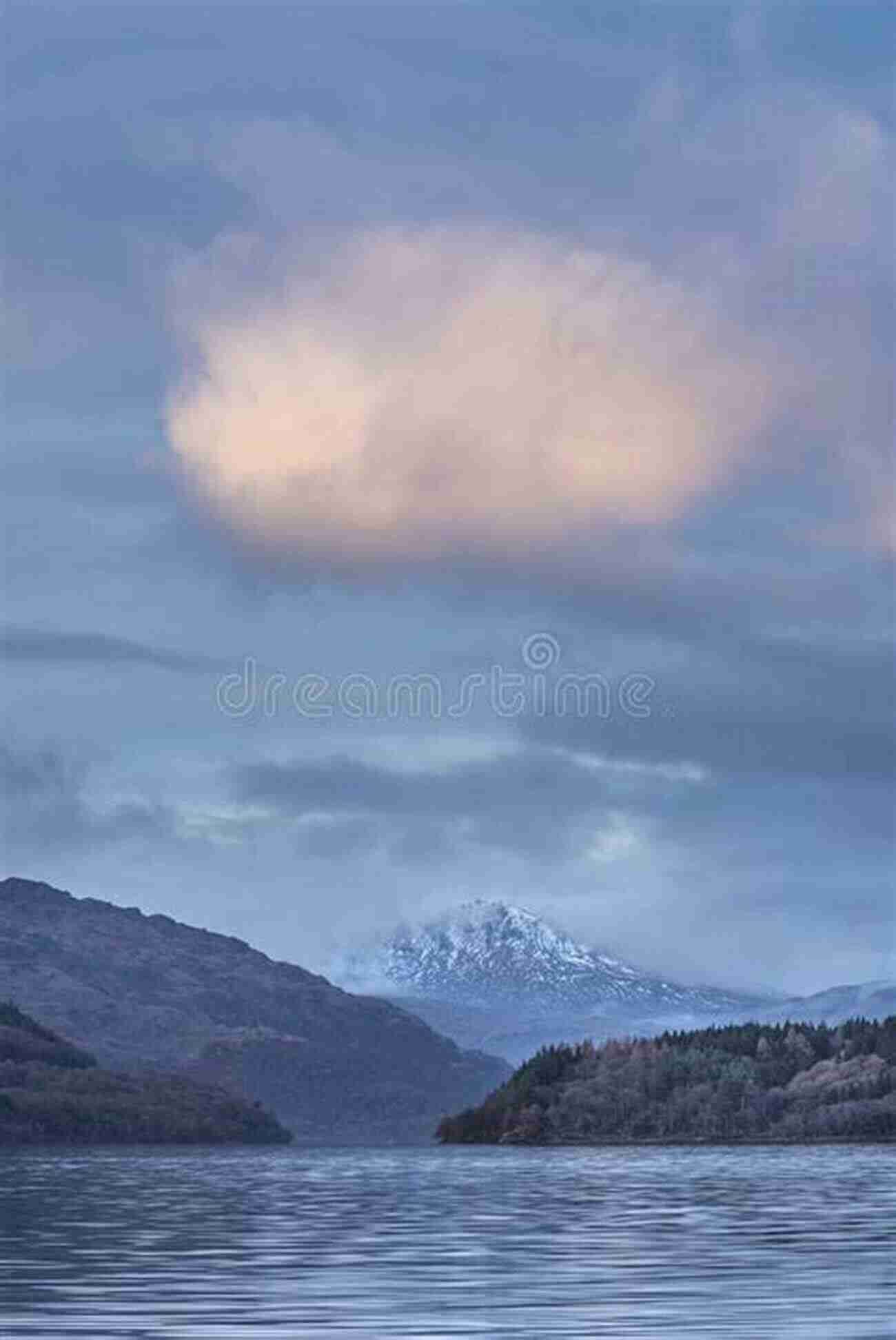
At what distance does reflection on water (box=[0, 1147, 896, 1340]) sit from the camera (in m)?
61.1

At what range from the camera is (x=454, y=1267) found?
8075 centimetres

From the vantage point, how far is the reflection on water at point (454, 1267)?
200 feet

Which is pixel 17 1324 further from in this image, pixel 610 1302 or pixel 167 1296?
pixel 610 1302

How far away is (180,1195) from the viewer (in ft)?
506

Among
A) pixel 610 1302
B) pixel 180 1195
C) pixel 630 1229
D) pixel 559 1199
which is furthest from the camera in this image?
pixel 180 1195

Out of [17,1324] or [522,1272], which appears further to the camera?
[522,1272]

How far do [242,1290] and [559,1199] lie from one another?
237 ft

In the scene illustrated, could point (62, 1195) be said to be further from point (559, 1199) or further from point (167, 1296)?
point (167, 1296)

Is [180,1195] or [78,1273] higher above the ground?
[180,1195]

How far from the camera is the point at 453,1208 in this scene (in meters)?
131

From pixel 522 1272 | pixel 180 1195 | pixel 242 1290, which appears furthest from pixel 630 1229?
pixel 180 1195

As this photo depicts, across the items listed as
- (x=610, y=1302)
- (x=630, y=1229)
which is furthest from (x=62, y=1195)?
(x=610, y=1302)

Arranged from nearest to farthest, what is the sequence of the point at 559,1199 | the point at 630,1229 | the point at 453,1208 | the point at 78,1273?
the point at 78,1273
the point at 630,1229
the point at 453,1208
the point at 559,1199

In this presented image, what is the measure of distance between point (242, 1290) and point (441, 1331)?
42.2 feet
